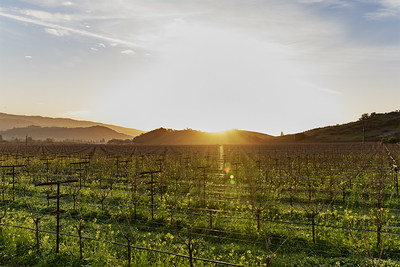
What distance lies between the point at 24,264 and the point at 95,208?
4.95m

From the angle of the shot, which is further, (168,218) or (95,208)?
(95,208)

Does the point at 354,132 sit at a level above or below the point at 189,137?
above

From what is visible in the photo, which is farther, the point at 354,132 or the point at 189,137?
the point at 189,137

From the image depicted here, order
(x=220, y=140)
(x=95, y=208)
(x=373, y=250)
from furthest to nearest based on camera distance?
(x=220, y=140)
(x=95, y=208)
(x=373, y=250)

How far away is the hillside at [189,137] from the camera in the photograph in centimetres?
14868

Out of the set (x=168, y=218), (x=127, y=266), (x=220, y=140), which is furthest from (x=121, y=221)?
(x=220, y=140)

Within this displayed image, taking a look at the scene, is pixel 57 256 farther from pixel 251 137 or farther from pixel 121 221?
pixel 251 137

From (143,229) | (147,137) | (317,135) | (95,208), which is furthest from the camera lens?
(147,137)

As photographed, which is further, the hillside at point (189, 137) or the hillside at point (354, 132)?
→ the hillside at point (189, 137)

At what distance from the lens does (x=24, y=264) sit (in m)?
6.88

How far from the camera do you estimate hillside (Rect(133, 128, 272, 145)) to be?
488ft

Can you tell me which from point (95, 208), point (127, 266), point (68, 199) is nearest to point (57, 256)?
point (127, 266)

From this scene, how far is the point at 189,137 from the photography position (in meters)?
157

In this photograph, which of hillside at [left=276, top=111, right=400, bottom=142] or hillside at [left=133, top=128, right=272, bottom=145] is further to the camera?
hillside at [left=133, top=128, right=272, bottom=145]
